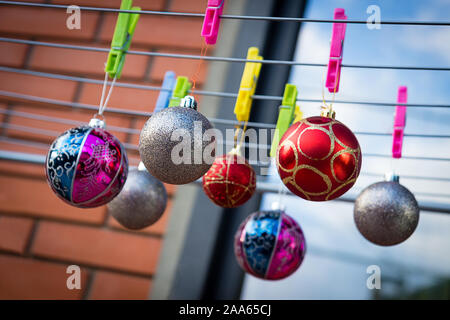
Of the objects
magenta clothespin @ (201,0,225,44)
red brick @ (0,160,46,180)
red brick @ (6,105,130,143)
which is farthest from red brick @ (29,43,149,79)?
magenta clothespin @ (201,0,225,44)

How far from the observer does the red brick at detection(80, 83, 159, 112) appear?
1.60 meters

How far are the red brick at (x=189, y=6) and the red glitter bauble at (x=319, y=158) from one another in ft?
3.81

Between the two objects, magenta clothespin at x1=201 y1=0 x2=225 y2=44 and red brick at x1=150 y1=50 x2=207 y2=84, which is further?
red brick at x1=150 y1=50 x2=207 y2=84

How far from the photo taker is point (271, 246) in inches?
31.4

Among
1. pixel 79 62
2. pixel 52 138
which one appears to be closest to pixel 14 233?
pixel 52 138

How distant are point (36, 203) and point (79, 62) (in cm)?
59

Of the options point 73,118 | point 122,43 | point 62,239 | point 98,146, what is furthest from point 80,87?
point 98,146

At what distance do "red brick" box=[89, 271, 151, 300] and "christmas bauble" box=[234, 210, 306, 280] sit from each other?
727 mm

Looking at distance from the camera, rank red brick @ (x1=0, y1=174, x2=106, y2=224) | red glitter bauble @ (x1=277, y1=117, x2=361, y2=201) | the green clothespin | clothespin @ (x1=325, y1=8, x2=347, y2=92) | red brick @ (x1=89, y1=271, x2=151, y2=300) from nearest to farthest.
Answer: red glitter bauble @ (x1=277, y1=117, x2=361, y2=201), clothespin @ (x1=325, y1=8, x2=347, y2=92), the green clothespin, red brick @ (x1=89, y1=271, x2=151, y2=300), red brick @ (x1=0, y1=174, x2=106, y2=224)

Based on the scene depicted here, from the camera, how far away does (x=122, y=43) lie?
0.83 metres

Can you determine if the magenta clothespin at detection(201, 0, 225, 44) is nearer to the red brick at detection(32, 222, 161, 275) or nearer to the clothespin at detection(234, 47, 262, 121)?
the clothespin at detection(234, 47, 262, 121)

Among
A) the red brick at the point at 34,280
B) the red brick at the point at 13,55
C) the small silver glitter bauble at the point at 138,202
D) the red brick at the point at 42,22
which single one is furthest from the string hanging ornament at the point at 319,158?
the red brick at the point at 13,55

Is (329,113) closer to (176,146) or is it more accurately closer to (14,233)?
(176,146)

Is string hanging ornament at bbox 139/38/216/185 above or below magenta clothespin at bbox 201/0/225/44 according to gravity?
below
